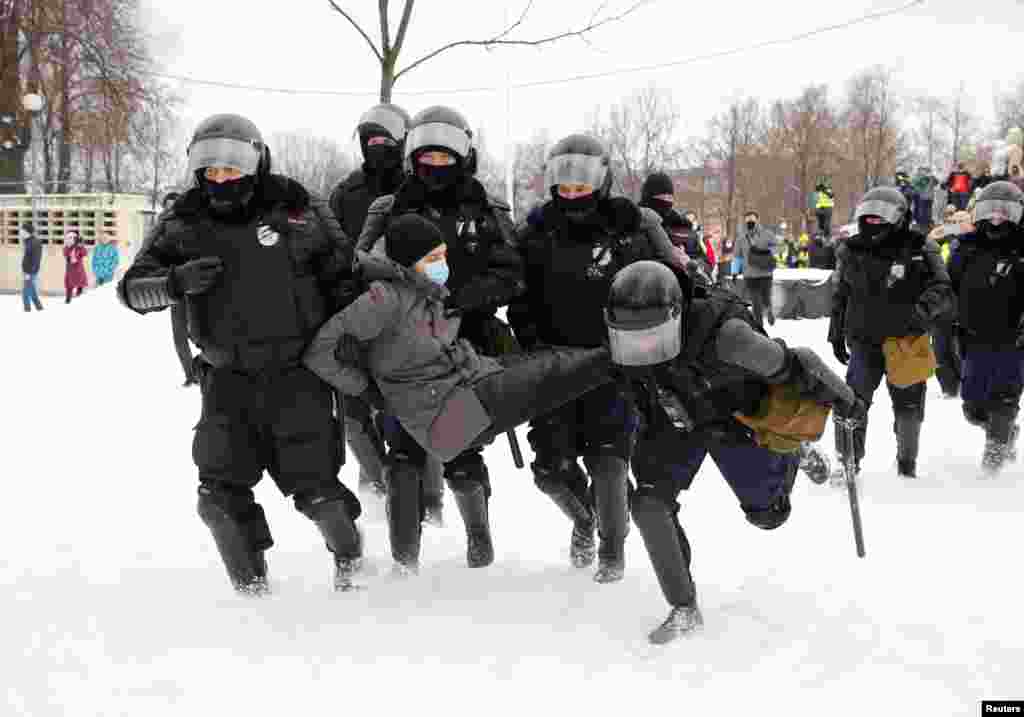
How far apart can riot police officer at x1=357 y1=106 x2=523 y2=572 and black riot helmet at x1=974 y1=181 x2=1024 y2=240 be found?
360cm

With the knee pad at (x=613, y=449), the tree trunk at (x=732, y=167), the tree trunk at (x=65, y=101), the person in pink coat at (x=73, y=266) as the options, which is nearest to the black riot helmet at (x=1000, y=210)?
the knee pad at (x=613, y=449)

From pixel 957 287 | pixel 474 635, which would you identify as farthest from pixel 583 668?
pixel 957 287

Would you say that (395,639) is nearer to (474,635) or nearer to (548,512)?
(474,635)

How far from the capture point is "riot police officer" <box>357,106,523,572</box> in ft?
15.2

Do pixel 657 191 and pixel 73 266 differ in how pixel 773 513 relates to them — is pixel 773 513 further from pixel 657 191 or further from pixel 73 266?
pixel 73 266

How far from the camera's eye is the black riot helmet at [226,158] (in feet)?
13.7

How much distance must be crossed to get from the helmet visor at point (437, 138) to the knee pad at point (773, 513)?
2022 mm

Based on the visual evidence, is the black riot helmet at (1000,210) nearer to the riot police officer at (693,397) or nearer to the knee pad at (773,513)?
the riot police officer at (693,397)

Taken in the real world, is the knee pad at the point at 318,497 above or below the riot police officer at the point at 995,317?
below

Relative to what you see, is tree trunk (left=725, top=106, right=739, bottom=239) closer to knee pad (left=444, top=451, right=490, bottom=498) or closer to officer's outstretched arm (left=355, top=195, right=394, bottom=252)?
officer's outstretched arm (left=355, top=195, right=394, bottom=252)

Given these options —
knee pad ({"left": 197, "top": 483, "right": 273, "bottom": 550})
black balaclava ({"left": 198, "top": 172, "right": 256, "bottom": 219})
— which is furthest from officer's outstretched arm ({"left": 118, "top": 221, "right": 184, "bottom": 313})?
knee pad ({"left": 197, "top": 483, "right": 273, "bottom": 550})

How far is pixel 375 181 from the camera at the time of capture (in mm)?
5727

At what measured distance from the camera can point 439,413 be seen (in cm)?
412

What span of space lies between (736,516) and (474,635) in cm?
222
